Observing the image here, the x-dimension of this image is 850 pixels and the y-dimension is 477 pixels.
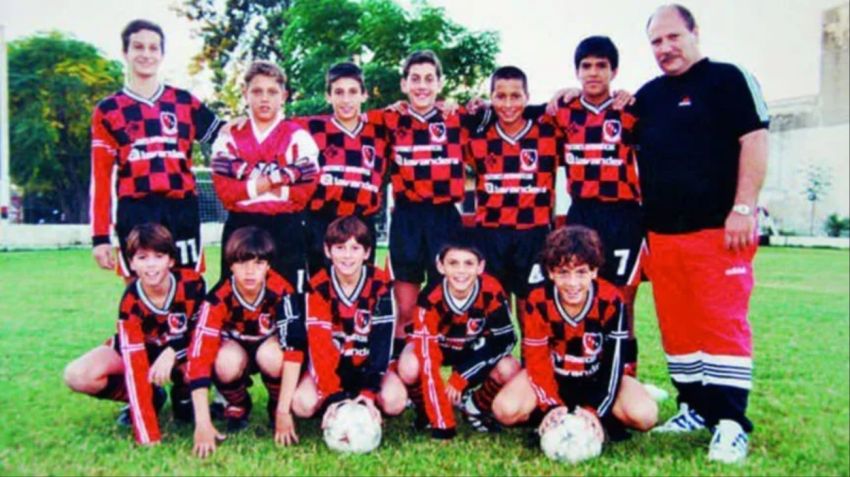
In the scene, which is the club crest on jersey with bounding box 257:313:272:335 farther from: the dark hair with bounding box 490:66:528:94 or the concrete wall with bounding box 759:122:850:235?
the concrete wall with bounding box 759:122:850:235

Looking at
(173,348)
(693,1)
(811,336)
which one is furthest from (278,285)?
(811,336)

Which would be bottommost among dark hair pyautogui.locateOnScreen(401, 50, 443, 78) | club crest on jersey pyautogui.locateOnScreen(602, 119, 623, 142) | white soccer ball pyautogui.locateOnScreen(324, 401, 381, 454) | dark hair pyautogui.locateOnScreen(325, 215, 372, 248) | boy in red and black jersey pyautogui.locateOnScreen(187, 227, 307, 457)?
white soccer ball pyautogui.locateOnScreen(324, 401, 381, 454)

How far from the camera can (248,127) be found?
2.98m

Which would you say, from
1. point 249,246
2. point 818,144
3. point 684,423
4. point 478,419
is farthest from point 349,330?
point 818,144

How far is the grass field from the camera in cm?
222

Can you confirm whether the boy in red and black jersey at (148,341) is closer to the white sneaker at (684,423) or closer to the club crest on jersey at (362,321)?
the club crest on jersey at (362,321)

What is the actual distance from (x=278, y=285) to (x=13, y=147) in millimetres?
2892

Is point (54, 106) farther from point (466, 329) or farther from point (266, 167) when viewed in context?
point (466, 329)

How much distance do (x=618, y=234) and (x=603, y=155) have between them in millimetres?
312

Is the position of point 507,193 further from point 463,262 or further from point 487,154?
point 463,262

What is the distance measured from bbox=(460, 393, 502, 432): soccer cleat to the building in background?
144 centimetres

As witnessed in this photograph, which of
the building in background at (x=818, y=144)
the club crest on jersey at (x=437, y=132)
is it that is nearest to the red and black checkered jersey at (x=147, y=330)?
the club crest on jersey at (x=437, y=132)

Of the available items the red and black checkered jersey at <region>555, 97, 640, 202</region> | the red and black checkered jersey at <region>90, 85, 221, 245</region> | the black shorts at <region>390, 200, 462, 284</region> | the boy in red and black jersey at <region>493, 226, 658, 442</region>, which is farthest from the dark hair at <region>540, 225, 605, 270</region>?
the red and black checkered jersey at <region>90, 85, 221, 245</region>

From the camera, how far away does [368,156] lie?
3.10m
